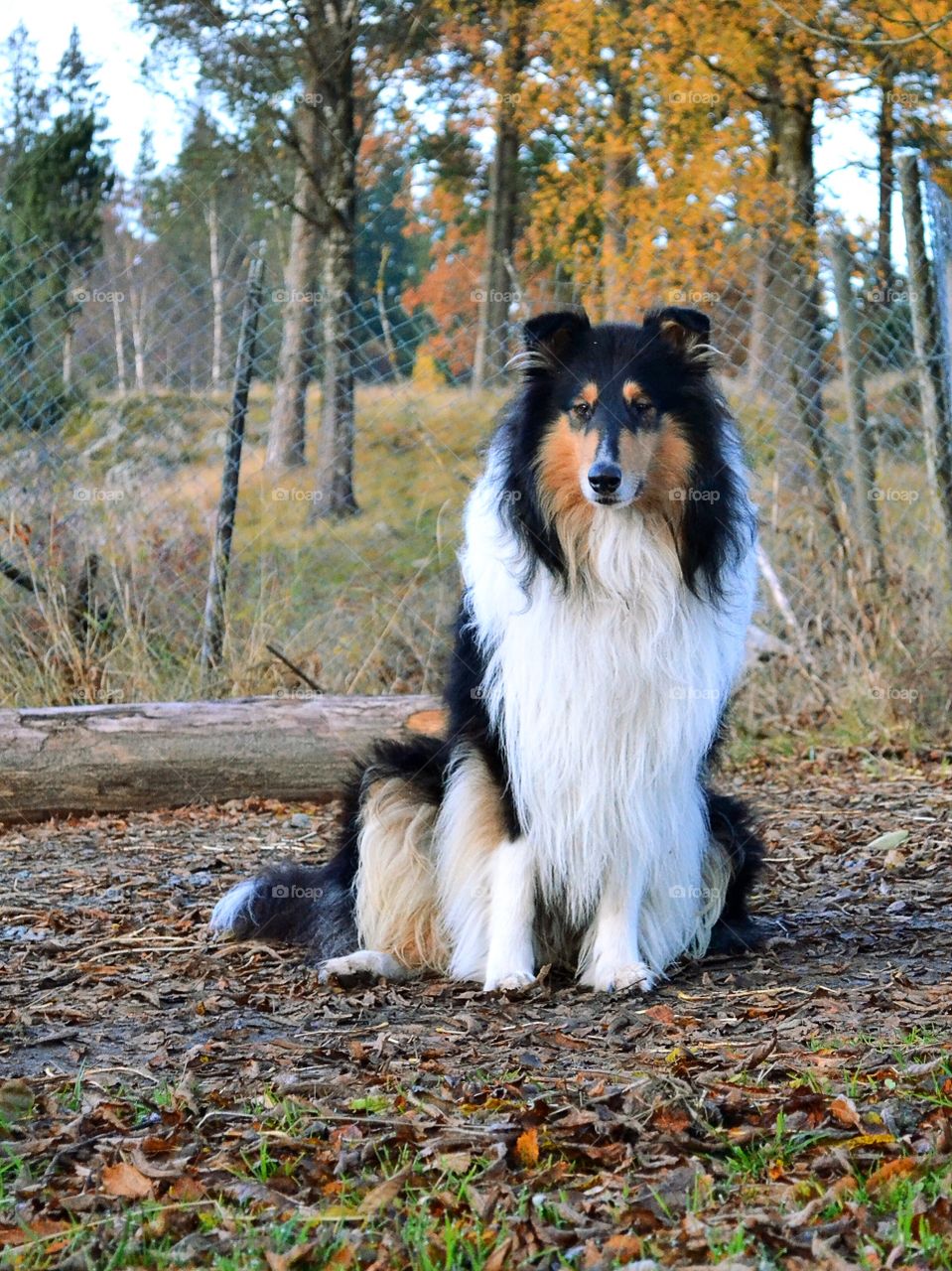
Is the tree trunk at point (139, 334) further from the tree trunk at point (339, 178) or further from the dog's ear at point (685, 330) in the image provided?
the dog's ear at point (685, 330)

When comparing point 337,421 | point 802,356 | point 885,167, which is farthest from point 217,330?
point 885,167

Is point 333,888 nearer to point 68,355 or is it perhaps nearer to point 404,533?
point 404,533

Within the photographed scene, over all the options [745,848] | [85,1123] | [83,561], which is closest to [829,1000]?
[745,848]

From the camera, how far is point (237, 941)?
4496 millimetres

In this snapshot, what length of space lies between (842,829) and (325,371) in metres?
4.62

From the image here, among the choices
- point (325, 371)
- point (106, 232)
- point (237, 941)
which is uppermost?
point (106, 232)

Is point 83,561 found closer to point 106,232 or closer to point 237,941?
point 237,941

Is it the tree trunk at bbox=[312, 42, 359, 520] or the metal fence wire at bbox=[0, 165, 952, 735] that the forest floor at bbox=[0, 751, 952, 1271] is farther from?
the tree trunk at bbox=[312, 42, 359, 520]

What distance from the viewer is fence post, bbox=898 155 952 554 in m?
7.73

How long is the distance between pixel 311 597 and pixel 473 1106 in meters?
5.44

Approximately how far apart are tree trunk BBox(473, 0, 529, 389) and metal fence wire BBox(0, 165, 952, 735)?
1.73 m

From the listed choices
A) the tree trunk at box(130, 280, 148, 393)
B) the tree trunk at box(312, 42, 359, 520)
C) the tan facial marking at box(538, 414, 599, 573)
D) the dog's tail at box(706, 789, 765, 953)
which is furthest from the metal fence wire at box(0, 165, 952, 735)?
the tan facial marking at box(538, 414, 599, 573)

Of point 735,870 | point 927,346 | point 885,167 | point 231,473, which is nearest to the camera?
point 735,870

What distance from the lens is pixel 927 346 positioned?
7.78 meters
